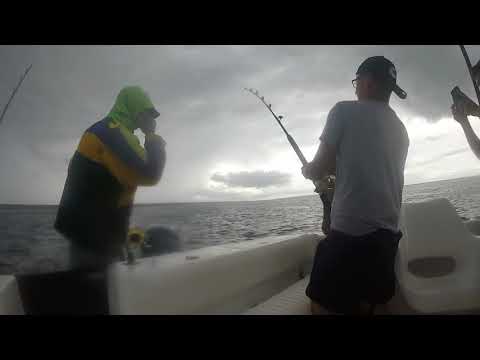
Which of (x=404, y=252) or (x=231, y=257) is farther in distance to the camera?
(x=231, y=257)

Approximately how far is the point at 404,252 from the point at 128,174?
4.53ft

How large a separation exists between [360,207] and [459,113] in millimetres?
1647

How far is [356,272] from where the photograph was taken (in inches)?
47.7

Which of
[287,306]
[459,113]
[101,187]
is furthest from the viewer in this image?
[459,113]

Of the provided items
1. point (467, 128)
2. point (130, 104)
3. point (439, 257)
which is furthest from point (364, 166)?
point (467, 128)

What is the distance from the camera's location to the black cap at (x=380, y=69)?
1.44m

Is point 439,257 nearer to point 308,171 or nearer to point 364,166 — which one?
point 364,166
